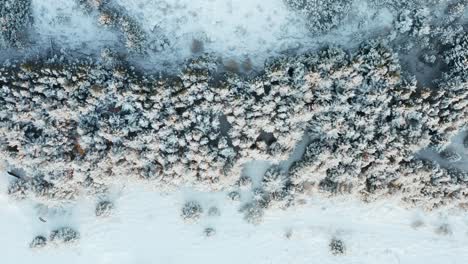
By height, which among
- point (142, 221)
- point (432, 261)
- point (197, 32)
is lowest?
point (432, 261)

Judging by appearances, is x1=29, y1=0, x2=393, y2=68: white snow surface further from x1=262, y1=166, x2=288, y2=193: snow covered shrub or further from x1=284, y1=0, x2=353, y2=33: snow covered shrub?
x1=262, y1=166, x2=288, y2=193: snow covered shrub

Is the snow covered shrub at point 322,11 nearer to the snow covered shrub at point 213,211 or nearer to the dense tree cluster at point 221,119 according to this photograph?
the dense tree cluster at point 221,119

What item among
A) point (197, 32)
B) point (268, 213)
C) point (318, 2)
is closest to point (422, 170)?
point (268, 213)

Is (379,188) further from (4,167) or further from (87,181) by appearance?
(4,167)

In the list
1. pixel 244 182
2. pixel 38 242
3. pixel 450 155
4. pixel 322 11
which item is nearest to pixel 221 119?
pixel 244 182

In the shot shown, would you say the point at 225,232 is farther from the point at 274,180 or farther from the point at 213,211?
the point at 274,180

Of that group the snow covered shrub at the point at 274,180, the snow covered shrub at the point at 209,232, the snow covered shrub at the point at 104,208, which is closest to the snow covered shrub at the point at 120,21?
the snow covered shrub at the point at 104,208
